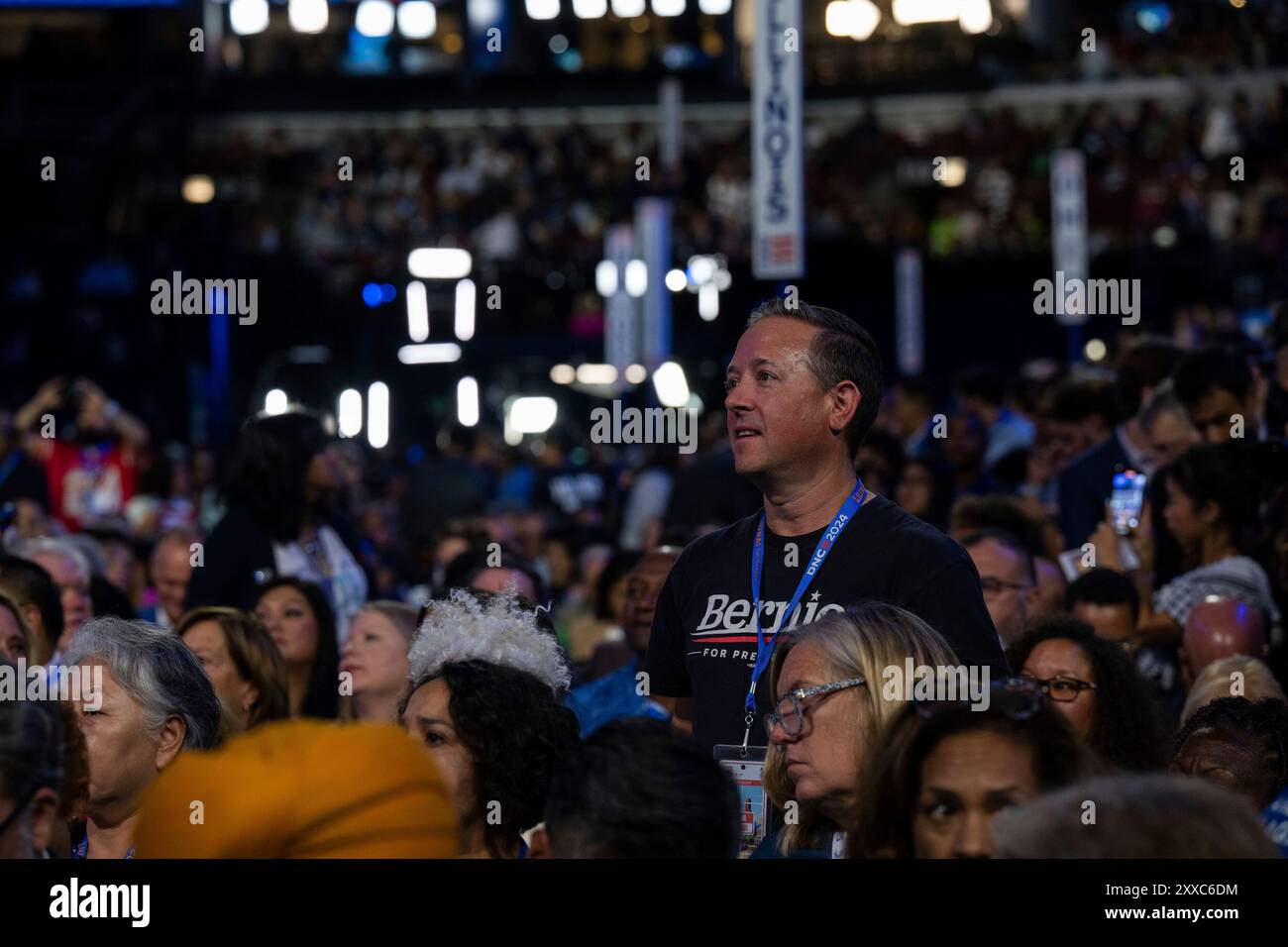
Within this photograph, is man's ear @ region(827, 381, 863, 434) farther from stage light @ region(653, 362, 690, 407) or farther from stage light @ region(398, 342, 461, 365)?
stage light @ region(398, 342, 461, 365)

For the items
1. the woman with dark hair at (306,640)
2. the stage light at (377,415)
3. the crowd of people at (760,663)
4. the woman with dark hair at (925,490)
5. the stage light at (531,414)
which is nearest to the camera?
the crowd of people at (760,663)

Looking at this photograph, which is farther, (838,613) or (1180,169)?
(1180,169)

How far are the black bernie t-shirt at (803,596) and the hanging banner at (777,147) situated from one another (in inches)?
167

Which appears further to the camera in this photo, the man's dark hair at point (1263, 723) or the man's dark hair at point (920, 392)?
the man's dark hair at point (920, 392)

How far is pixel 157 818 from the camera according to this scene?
7.02ft

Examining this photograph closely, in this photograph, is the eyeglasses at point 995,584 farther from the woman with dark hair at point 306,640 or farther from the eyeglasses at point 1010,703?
the eyeglasses at point 1010,703

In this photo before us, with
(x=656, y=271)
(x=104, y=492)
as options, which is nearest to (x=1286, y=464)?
(x=104, y=492)

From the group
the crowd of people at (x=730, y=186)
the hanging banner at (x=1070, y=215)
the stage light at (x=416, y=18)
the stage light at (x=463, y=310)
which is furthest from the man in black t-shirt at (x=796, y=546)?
the stage light at (x=416, y=18)

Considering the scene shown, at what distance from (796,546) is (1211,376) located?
2905 mm

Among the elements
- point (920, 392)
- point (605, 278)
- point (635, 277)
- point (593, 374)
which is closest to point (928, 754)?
point (920, 392)

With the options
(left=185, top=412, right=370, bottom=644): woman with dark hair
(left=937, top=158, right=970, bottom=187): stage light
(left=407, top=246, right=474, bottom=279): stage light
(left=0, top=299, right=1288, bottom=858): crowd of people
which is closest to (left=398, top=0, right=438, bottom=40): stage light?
(left=937, top=158, right=970, bottom=187): stage light

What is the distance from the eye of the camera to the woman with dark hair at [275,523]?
5.52 m
